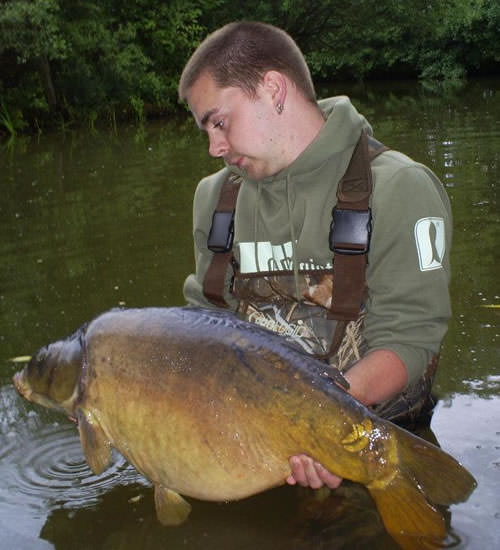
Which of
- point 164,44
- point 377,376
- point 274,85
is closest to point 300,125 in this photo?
point 274,85

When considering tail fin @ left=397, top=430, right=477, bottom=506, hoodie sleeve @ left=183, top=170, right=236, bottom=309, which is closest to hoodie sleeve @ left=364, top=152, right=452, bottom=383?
tail fin @ left=397, top=430, right=477, bottom=506

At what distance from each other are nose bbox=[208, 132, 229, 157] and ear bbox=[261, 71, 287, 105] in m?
0.21

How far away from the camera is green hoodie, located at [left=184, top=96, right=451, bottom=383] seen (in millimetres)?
2557

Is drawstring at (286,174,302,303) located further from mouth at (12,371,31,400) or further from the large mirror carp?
mouth at (12,371,31,400)

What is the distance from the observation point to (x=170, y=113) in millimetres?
22422

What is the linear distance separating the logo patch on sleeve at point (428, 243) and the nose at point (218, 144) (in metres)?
0.68

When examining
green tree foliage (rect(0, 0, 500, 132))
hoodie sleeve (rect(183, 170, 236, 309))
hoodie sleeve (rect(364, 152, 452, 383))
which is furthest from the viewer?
green tree foliage (rect(0, 0, 500, 132))

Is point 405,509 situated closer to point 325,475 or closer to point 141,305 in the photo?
point 325,475

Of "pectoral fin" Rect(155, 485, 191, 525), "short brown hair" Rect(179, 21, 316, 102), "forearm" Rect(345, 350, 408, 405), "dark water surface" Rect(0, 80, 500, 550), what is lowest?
"dark water surface" Rect(0, 80, 500, 550)

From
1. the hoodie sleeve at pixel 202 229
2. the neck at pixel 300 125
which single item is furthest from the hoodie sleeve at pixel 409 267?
the hoodie sleeve at pixel 202 229

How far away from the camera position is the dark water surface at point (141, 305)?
261cm

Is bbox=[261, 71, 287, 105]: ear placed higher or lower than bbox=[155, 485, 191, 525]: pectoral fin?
higher

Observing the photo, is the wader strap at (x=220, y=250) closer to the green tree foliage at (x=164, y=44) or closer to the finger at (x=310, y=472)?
the finger at (x=310, y=472)

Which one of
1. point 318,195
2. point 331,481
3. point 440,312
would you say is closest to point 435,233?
point 440,312
